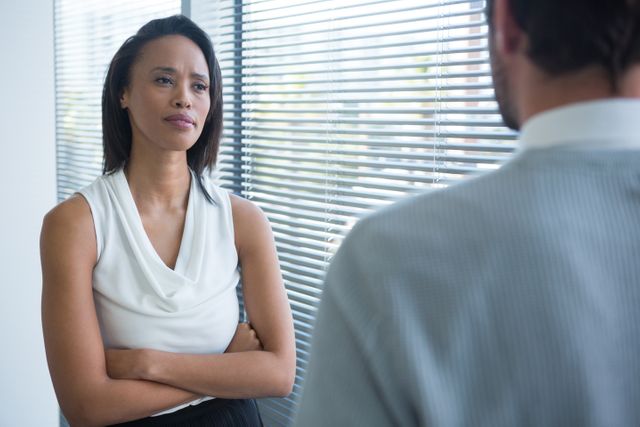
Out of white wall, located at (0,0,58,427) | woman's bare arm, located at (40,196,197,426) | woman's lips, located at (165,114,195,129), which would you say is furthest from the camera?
white wall, located at (0,0,58,427)

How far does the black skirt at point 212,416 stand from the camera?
1568 mm

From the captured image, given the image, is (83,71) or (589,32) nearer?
(589,32)

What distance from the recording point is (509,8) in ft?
1.80

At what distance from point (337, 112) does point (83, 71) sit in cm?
198

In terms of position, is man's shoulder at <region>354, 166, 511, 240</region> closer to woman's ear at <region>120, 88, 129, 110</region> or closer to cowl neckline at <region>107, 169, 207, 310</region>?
cowl neckline at <region>107, 169, 207, 310</region>

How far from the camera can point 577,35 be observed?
0.51 meters

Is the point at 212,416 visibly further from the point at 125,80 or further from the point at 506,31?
the point at 506,31

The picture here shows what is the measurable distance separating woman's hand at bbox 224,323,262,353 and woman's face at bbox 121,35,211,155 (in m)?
0.55

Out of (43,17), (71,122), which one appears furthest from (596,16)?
(71,122)

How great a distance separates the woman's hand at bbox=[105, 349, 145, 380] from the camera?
1.50 metres

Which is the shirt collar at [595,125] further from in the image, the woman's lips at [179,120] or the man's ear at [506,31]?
the woman's lips at [179,120]

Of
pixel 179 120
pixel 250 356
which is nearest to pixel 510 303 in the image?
pixel 250 356

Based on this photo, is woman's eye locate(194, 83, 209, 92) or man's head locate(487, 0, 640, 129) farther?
woman's eye locate(194, 83, 209, 92)

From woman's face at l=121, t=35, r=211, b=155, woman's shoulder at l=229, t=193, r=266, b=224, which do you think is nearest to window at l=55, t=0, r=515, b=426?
woman's shoulder at l=229, t=193, r=266, b=224
